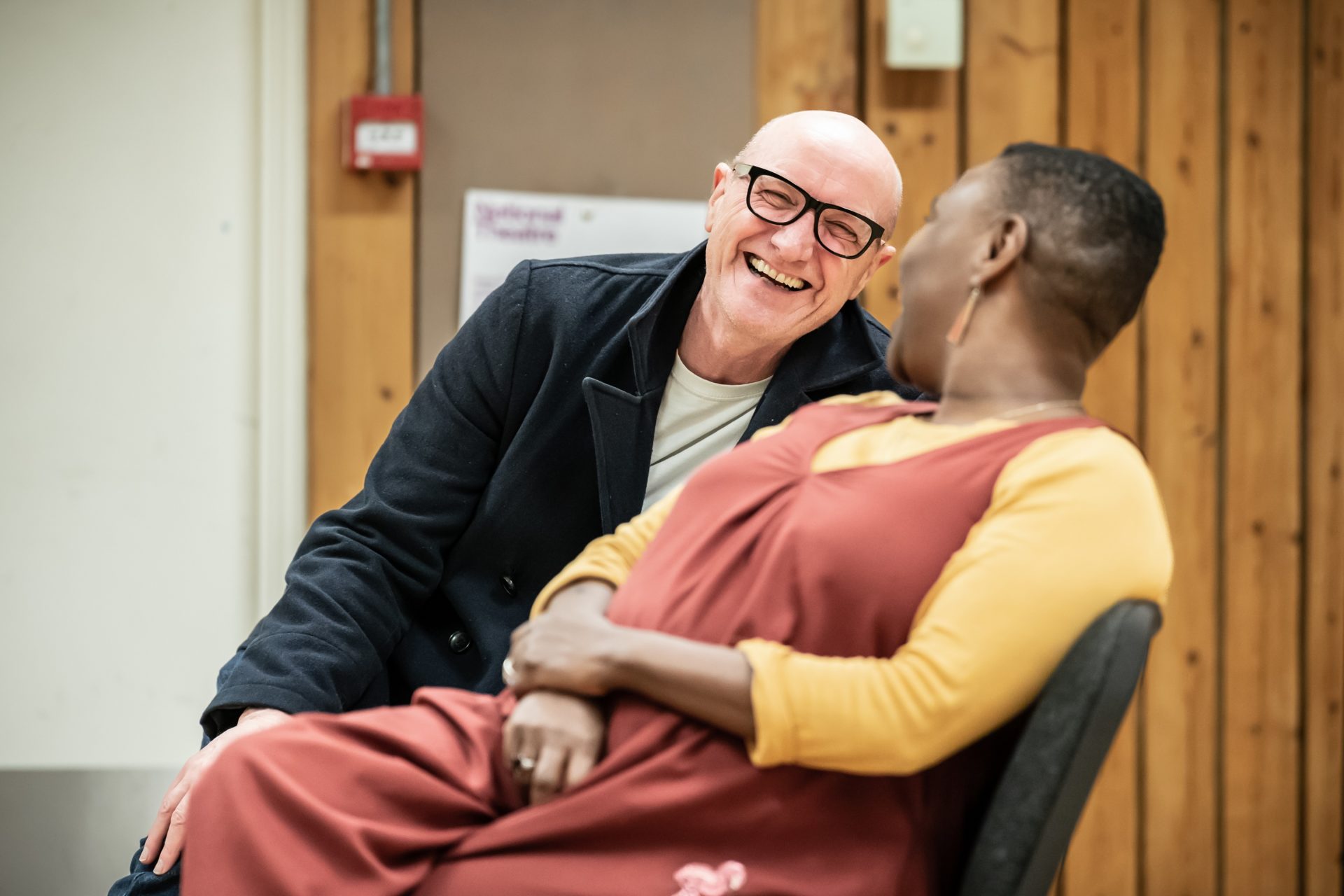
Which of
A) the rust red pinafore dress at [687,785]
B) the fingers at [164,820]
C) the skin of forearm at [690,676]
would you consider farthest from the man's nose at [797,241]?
the fingers at [164,820]

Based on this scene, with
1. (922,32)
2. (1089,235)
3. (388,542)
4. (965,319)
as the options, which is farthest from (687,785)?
(922,32)

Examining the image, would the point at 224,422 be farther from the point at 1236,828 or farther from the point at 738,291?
the point at 1236,828

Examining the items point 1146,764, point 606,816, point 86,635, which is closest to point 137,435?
point 86,635

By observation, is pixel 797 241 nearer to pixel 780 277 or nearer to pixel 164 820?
pixel 780 277

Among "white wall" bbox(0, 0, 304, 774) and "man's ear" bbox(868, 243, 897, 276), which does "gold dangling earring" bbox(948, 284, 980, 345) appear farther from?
"white wall" bbox(0, 0, 304, 774)

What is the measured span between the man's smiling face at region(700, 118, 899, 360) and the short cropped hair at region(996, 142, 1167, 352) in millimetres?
419

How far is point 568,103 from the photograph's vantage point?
2.55 m

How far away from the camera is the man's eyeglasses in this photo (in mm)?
1455

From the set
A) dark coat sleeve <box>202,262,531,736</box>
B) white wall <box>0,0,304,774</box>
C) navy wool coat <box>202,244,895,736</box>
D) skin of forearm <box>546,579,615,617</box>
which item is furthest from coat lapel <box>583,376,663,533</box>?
white wall <box>0,0,304,774</box>

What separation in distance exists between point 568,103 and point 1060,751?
77.9 inches

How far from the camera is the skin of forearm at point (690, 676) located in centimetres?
92

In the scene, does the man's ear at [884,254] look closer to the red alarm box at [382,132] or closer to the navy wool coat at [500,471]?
the navy wool coat at [500,471]

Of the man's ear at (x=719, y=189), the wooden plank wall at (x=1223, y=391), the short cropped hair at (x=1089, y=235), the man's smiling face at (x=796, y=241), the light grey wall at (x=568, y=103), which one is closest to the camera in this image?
the short cropped hair at (x=1089, y=235)

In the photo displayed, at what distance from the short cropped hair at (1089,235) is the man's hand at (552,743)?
527 millimetres
